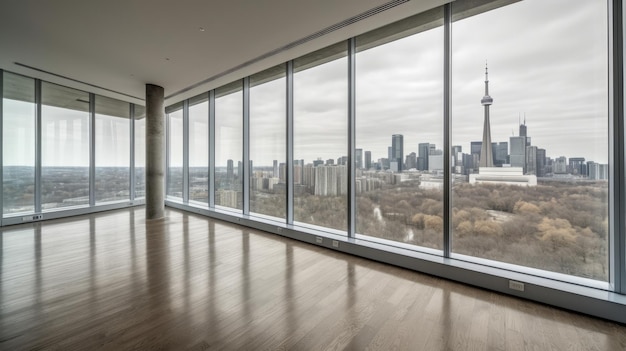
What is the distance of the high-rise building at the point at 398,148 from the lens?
12.2 ft

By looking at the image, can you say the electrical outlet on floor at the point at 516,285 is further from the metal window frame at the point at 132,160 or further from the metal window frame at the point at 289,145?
the metal window frame at the point at 132,160

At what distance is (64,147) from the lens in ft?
22.2

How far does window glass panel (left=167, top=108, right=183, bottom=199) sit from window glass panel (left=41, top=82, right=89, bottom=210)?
2204 millimetres

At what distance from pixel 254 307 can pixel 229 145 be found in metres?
5.01

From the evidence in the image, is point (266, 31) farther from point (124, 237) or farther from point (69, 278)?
point (124, 237)

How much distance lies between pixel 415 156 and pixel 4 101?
9095mm

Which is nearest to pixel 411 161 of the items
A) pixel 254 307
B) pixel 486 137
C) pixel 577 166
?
pixel 486 137

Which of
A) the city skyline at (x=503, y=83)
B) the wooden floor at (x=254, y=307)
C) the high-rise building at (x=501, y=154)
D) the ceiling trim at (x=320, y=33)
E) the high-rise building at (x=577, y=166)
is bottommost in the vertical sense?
the wooden floor at (x=254, y=307)

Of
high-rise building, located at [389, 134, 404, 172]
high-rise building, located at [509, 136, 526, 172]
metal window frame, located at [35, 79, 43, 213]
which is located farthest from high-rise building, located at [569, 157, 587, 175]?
metal window frame, located at [35, 79, 43, 213]

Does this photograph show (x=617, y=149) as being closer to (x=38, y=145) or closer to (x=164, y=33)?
(x=164, y=33)

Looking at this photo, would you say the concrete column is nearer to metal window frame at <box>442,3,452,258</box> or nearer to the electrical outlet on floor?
metal window frame at <box>442,3,452,258</box>

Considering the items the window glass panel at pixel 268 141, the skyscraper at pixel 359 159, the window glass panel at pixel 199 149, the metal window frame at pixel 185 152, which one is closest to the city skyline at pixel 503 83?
the skyscraper at pixel 359 159

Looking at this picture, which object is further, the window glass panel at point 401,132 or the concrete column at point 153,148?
the concrete column at point 153,148

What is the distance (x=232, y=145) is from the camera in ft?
21.5
